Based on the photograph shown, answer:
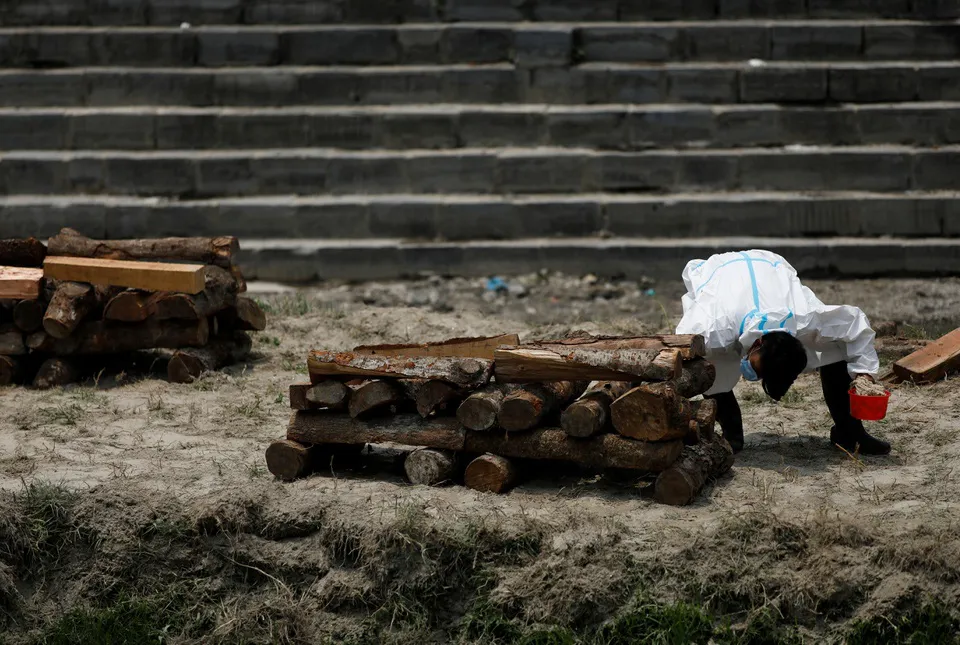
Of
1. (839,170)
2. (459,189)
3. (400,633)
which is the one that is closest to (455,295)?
(459,189)

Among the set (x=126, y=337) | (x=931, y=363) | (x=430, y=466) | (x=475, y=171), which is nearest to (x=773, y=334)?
(x=430, y=466)

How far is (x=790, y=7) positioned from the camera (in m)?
10.9

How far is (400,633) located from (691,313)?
2.22 m

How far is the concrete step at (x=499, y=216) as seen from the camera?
34.2 ft

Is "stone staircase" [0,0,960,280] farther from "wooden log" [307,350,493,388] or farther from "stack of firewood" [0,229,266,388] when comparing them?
"wooden log" [307,350,493,388]

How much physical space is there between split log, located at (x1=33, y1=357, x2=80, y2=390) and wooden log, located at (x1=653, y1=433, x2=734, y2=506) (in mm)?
4457

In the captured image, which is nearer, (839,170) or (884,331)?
(884,331)

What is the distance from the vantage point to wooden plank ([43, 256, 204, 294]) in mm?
7453

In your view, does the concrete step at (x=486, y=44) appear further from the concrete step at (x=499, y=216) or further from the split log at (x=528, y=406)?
the split log at (x=528, y=406)

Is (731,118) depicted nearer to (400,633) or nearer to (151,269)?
(151,269)

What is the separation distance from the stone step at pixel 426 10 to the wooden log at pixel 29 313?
15.3 feet

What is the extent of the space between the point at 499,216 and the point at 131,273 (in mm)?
4049

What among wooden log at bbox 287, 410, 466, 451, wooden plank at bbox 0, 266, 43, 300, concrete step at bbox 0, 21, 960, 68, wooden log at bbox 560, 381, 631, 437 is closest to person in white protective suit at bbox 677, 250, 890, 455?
wooden log at bbox 560, 381, 631, 437

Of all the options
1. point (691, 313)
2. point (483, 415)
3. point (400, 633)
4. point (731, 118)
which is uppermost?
point (731, 118)
